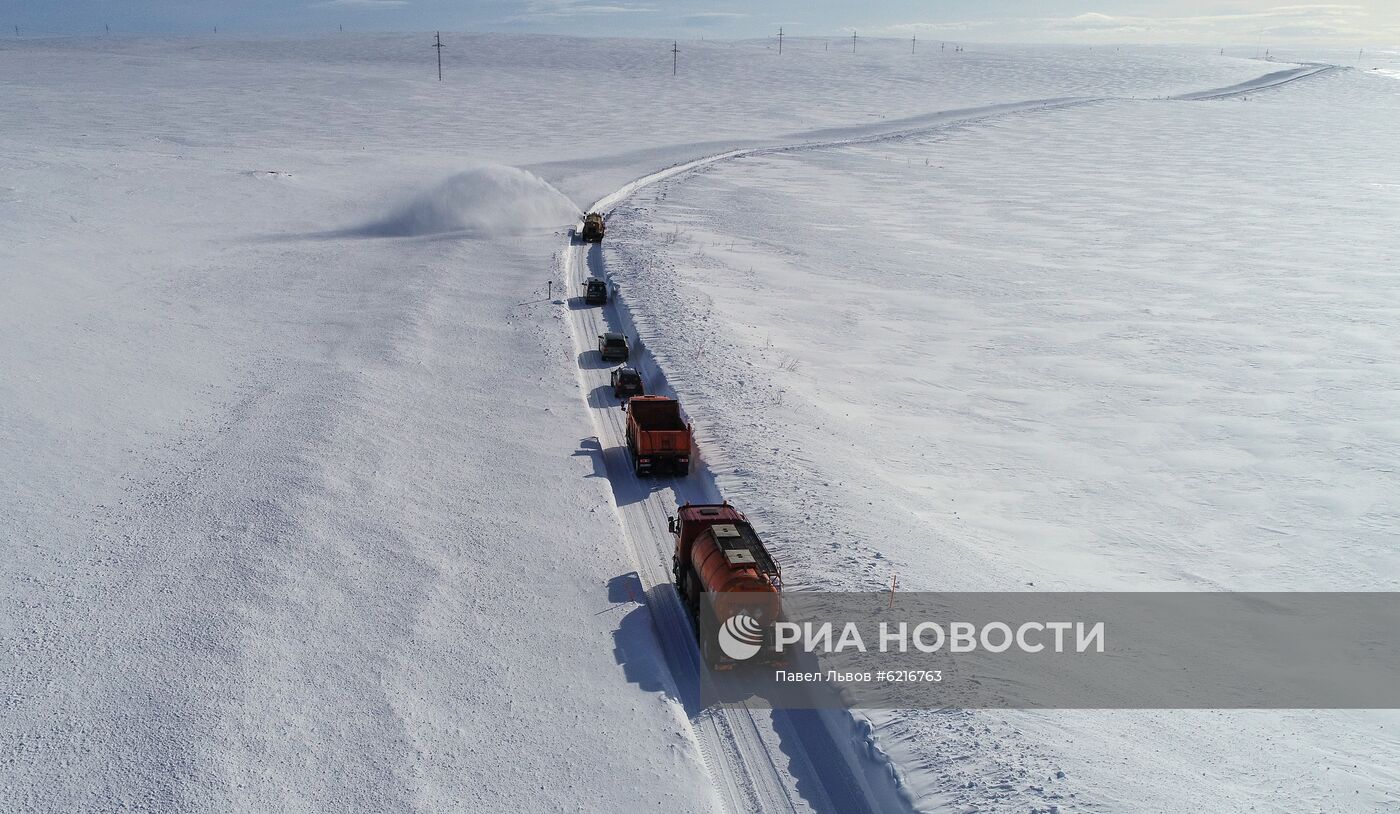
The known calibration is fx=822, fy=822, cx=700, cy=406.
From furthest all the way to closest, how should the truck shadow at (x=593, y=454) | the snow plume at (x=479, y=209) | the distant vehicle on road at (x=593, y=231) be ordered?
the snow plume at (x=479, y=209)
the distant vehicle on road at (x=593, y=231)
the truck shadow at (x=593, y=454)

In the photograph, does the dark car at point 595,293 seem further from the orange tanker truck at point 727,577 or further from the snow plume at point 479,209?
the orange tanker truck at point 727,577

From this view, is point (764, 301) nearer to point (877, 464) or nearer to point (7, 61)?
point (877, 464)

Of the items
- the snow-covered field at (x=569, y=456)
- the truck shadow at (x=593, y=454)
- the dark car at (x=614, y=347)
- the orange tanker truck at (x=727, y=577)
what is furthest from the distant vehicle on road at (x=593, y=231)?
the orange tanker truck at (x=727, y=577)

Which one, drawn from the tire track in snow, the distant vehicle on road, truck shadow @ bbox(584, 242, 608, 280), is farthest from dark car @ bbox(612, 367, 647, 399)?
the distant vehicle on road

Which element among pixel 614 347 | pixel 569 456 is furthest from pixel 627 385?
pixel 569 456

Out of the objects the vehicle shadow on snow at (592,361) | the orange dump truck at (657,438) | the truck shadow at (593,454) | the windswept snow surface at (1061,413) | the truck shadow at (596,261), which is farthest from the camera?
the truck shadow at (596,261)

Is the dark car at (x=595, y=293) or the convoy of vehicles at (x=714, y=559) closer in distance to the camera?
the convoy of vehicles at (x=714, y=559)

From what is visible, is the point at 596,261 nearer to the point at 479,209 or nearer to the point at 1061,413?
the point at 479,209
